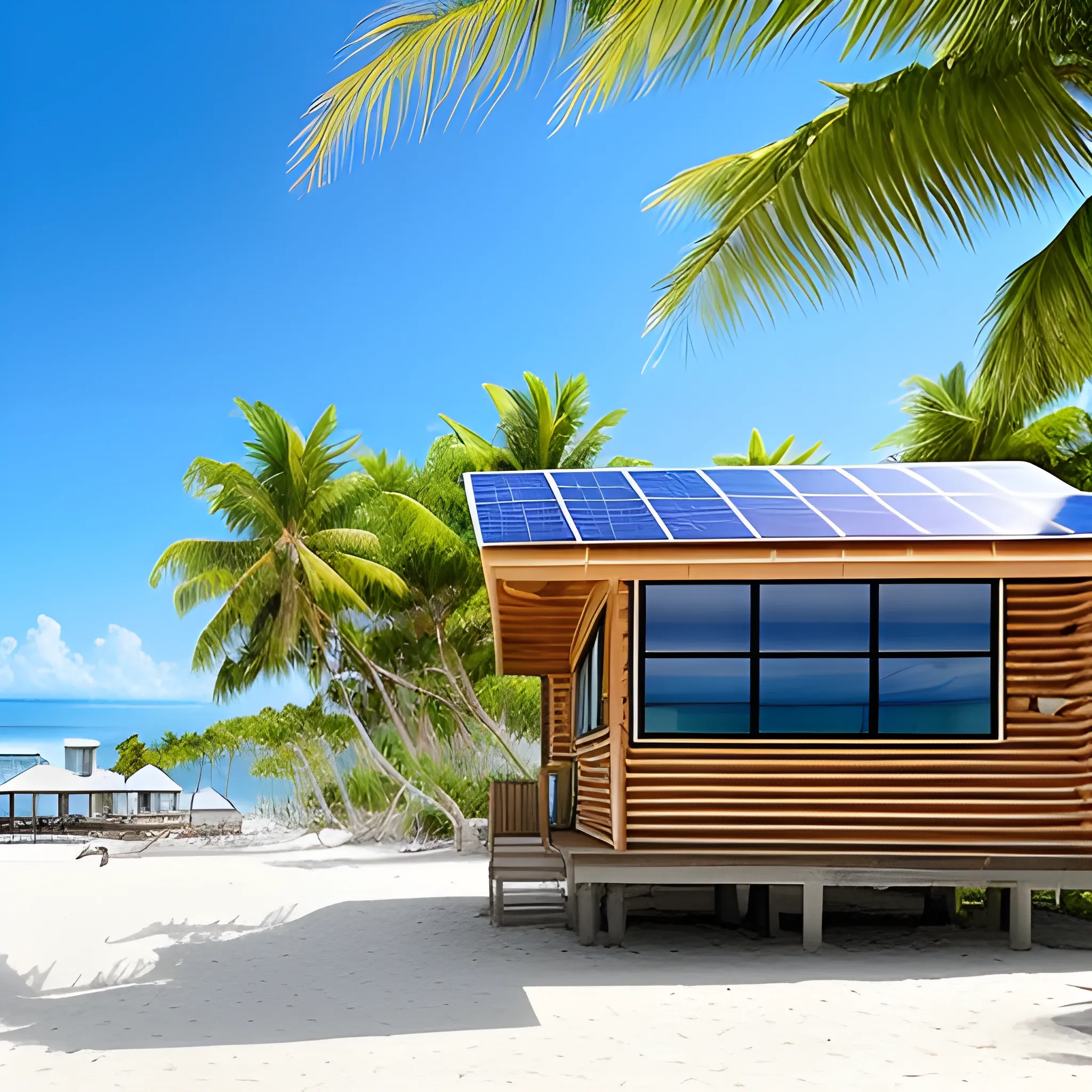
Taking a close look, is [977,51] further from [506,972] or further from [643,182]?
[643,182]

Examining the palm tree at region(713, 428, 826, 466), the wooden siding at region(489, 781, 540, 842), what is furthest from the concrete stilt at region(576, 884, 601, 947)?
the palm tree at region(713, 428, 826, 466)

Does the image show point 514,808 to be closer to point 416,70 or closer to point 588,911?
point 588,911

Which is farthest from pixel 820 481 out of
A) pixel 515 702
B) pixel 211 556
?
pixel 515 702

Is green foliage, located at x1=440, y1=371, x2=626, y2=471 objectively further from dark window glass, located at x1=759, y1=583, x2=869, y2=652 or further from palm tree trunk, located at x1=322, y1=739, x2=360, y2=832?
dark window glass, located at x1=759, y1=583, x2=869, y2=652

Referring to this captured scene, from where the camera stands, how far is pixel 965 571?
900 centimetres

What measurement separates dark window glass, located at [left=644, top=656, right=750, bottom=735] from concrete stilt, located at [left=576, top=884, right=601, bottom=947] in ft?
4.74

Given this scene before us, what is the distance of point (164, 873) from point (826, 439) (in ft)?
56.1

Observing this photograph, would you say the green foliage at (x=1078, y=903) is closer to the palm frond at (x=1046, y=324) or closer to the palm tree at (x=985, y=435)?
the palm frond at (x=1046, y=324)

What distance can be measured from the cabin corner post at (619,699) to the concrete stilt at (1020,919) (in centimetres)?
315

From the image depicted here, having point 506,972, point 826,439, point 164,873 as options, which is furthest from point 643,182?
point 506,972

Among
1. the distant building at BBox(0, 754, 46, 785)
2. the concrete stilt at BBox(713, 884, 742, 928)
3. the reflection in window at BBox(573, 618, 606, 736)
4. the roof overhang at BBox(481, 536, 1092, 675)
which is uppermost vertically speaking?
the roof overhang at BBox(481, 536, 1092, 675)

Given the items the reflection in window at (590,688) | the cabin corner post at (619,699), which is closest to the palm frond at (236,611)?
the reflection in window at (590,688)

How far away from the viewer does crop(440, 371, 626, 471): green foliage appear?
2375cm

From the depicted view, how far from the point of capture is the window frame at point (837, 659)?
976 cm
